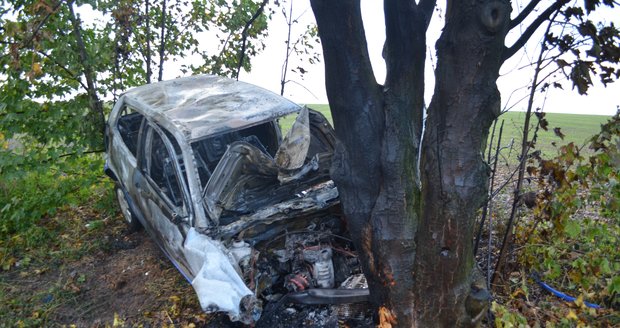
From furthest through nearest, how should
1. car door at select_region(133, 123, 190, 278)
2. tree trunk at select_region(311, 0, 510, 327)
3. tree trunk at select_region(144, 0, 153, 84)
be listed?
tree trunk at select_region(144, 0, 153, 84)
car door at select_region(133, 123, 190, 278)
tree trunk at select_region(311, 0, 510, 327)

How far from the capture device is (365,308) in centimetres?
362

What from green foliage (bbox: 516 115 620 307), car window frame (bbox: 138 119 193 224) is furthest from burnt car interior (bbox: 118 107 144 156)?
green foliage (bbox: 516 115 620 307)

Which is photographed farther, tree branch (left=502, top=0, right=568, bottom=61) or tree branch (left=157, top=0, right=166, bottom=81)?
tree branch (left=157, top=0, right=166, bottom=81)

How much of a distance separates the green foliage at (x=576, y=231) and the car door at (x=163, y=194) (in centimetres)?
309

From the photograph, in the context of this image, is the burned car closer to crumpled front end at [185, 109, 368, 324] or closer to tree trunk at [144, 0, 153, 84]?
crumpled front end at [185, 109, 368, 324]

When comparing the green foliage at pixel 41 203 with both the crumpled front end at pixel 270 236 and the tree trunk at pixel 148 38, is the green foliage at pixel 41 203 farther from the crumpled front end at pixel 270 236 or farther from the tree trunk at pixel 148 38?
the crumpled front end at pixel 270 236

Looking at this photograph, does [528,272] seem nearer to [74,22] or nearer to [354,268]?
[354,268]

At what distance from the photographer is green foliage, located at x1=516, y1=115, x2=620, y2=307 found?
361 cm

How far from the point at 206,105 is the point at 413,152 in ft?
8.47

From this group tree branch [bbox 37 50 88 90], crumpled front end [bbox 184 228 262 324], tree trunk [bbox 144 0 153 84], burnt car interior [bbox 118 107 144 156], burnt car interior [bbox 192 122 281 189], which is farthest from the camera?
tree trunk [bbox 144 0 153 84]

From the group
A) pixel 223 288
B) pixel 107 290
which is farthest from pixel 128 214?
pixel 223 288

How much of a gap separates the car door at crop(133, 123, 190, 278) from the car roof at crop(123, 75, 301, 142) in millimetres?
227

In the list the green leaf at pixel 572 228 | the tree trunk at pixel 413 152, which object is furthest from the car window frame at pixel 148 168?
the green leaf at pixel 572 228

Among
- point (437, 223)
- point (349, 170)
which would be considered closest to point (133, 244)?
point (349, 170)
